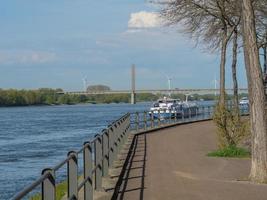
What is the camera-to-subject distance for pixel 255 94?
13266 millimetres

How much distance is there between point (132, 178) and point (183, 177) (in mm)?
1299

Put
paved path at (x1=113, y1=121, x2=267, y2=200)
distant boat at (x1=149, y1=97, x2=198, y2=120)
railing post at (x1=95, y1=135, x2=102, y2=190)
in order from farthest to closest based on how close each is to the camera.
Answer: distant boat at (x1=149, y1=97, x2=198, y2=120) → paved path at (x1=113, y1=121, x2=267, y2=200) → railing post at (x1=95, y1=135, x2=102, y2=190)

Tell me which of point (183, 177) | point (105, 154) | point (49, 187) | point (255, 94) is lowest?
point (183, 177)

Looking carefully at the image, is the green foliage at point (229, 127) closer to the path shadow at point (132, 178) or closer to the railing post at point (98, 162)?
the path shadow at point (132, 178)

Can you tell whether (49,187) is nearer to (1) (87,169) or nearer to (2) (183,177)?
(1) (87,169)

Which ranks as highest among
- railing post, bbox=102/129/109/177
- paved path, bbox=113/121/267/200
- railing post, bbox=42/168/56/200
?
railing post, bbox=42/168/56/200

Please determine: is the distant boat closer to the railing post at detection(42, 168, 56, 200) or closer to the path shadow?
the path shadow

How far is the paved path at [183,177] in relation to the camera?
36.5ft

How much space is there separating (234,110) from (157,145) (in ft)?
12.2

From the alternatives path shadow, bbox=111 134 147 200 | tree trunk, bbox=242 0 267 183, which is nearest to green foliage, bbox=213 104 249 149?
path shadow, bbox=111 134 147 200

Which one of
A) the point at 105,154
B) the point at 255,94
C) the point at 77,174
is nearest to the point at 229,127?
the point at 255,94

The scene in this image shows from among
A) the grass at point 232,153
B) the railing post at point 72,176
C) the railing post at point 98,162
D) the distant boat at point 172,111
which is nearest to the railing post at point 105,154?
the railing post at point 98,162

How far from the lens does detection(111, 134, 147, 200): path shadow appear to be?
1100 cm

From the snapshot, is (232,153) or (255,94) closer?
(255,94)
